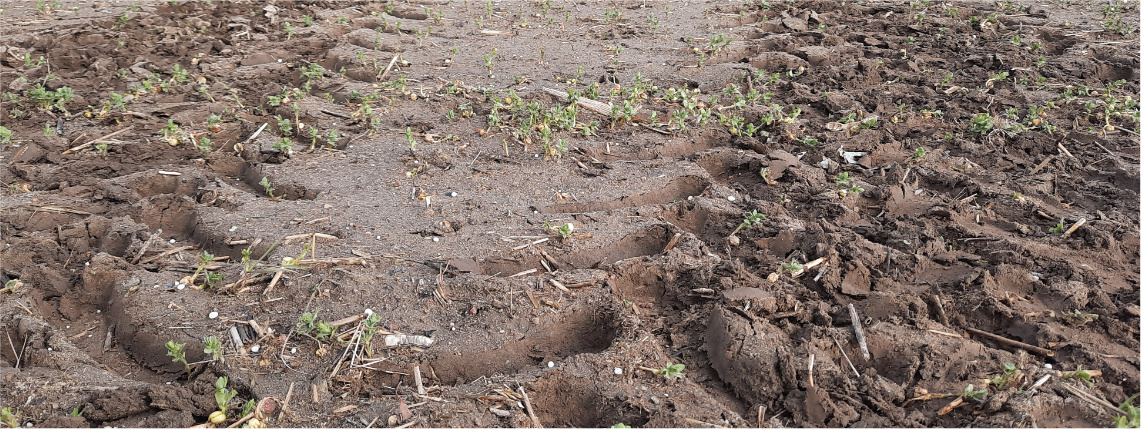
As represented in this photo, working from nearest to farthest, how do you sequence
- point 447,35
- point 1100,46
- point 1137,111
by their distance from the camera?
1. point 1137,111
2. point 1100,46
3. point 447,35

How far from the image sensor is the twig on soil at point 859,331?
2.85 metres

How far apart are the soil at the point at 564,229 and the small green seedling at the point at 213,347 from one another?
0.08 meters

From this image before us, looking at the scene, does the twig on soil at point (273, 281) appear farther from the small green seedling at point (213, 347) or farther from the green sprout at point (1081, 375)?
the green sprout at point (1081, 375)

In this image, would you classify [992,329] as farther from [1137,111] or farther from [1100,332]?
[1137,111]

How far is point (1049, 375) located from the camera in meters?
2.65

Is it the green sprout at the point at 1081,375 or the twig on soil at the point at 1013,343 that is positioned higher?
the green sprout at the point at 1081,375

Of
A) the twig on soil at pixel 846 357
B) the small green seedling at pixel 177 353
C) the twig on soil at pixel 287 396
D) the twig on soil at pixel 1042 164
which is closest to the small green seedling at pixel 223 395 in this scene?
the twig on soil at pixel 287 396

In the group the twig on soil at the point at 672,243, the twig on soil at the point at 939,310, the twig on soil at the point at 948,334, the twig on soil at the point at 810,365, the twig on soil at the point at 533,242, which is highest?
the twig on soil at the point at 939,310

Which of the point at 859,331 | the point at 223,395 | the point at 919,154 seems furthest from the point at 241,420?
the point at 919,154

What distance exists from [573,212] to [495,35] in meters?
3.51

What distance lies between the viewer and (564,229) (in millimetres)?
3623

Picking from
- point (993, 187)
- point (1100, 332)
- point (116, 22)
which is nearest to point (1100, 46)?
point (993, 187)

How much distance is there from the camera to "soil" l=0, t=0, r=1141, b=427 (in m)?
2.72

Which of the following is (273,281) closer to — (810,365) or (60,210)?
(60,210)
